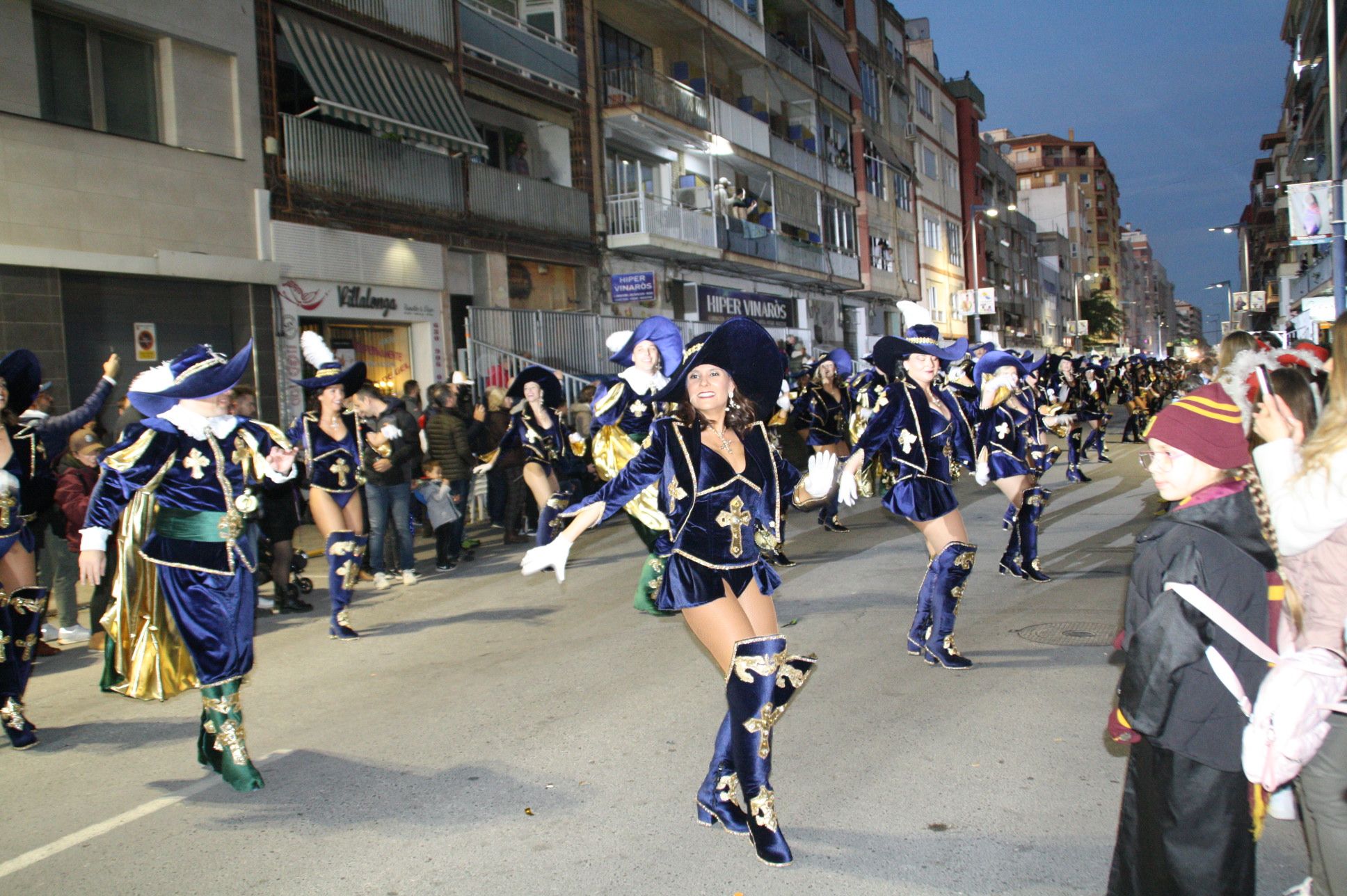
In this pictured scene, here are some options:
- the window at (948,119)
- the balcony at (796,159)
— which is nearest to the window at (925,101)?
the window at (948,119)

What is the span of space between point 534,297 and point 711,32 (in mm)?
10857

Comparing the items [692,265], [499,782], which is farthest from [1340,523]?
[692,265]

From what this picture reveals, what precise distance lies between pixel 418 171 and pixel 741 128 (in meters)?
13.4

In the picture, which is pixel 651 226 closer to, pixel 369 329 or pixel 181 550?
pixel 369 329

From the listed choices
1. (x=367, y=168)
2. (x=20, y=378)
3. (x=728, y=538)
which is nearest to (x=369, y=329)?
(x=367, y=168)

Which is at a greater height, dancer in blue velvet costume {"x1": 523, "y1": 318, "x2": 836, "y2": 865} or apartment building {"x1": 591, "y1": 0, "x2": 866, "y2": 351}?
apartment building {"x1": 591, "y1": 0, "x2": 866, "y2": 351}

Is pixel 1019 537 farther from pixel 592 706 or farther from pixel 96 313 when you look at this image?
pixel 96 313

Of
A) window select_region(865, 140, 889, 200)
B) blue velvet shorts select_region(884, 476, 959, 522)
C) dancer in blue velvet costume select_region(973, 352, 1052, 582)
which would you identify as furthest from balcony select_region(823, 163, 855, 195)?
blue velvet shorts select_region(884, 476, 959, 522)

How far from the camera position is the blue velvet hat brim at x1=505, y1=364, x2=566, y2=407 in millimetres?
10461

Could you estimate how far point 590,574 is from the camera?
10219 millimetres

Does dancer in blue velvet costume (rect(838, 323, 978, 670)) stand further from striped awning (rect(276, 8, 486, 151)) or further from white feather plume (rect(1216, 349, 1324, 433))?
striped awning (rect(276, 8, 486, 151))

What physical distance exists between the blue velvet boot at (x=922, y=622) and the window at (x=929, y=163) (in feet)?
152

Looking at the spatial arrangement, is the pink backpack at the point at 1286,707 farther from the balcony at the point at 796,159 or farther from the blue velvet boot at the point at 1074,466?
the balcony at the point at 796,159

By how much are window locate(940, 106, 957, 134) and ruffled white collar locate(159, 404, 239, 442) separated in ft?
174
